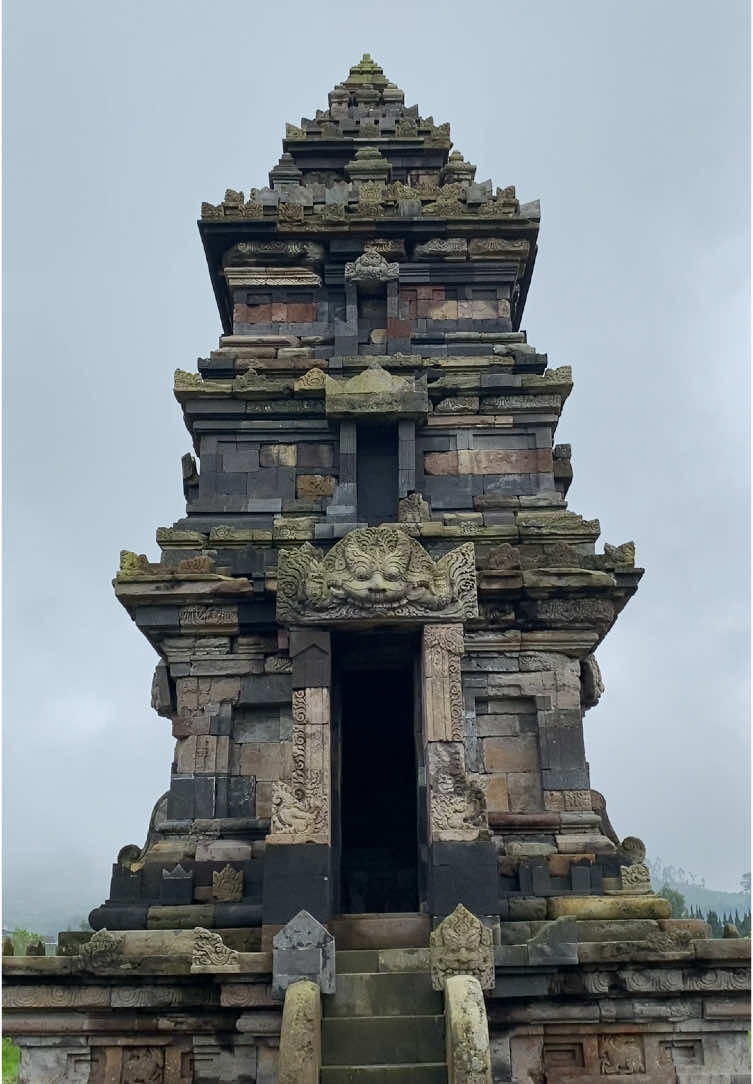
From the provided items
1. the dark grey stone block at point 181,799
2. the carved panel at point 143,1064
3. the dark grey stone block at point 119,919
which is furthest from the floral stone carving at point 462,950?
the dark grey stone block at point 181,799

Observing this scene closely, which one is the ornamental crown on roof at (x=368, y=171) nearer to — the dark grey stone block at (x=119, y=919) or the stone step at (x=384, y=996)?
the dark grey stone block at (x=119, y=919)

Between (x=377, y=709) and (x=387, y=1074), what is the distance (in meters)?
7.26

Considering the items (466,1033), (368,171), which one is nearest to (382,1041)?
(466,1033)

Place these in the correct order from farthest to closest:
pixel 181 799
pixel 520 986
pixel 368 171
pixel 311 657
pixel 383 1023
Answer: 1. pixel 368 171
2. pixel 181 799
3. pixel 311 657
4. pixel 520 986
5. pixel 383 1023

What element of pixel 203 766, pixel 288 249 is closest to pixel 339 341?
pixel 288 249

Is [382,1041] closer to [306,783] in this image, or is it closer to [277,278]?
[306,783]

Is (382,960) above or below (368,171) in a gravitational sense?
below

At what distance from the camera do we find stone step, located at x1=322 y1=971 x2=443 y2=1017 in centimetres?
982

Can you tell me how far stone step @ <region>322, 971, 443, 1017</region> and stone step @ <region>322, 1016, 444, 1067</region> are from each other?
127 millimetres

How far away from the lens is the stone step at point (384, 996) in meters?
9.82

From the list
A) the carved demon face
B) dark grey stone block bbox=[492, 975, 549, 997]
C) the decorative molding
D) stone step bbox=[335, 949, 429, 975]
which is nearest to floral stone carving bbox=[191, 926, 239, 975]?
stone step bbox=[335, 949, 429, 975]

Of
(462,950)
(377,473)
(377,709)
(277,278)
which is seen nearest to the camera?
(462,950)

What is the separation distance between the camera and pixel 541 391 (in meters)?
15.1

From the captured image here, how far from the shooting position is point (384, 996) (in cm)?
991
